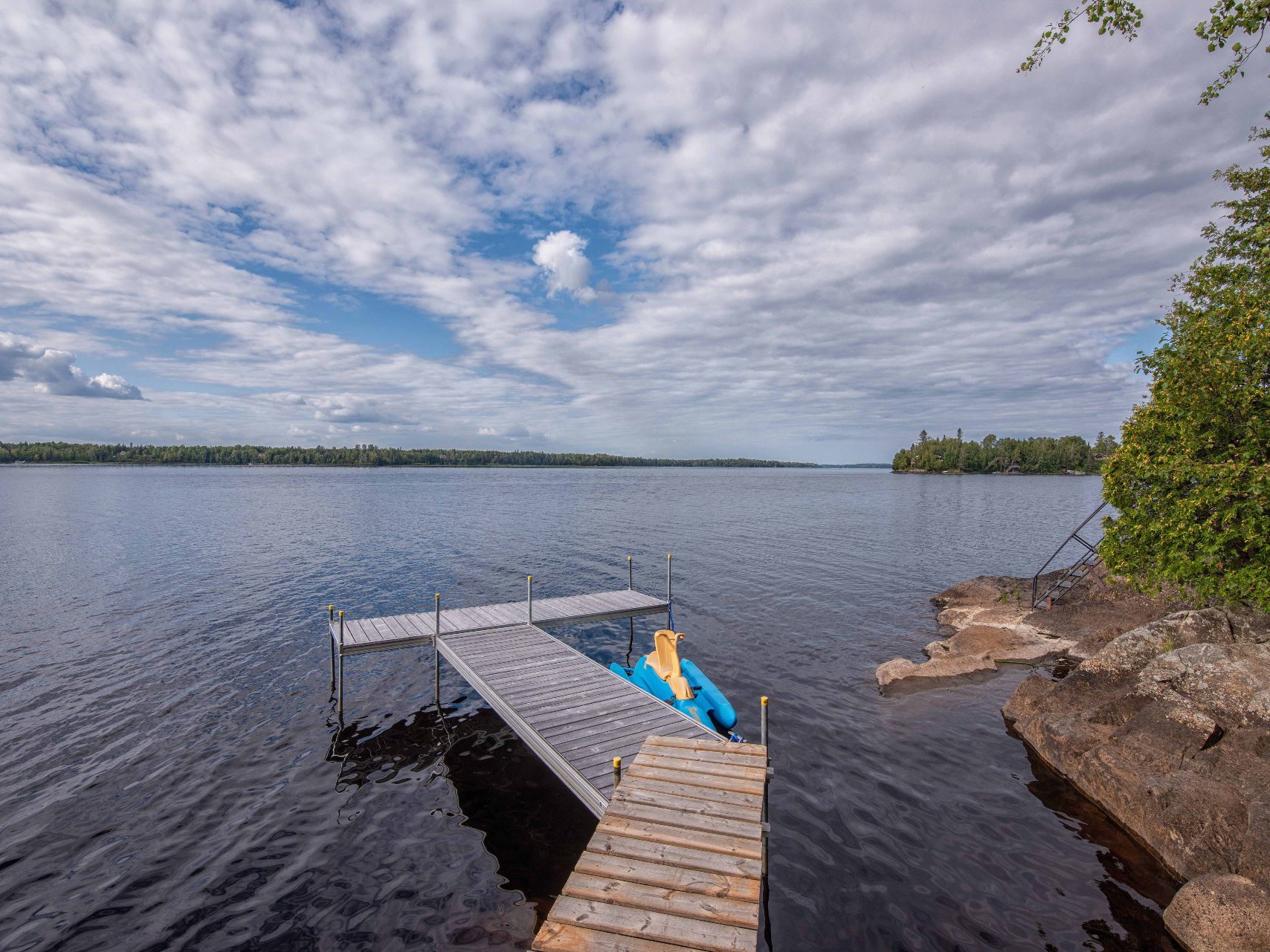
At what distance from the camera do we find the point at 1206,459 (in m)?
14.6

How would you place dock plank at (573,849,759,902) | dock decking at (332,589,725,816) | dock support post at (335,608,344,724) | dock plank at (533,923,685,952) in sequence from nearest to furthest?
1. dock plank at (533,923,685,952)
2. dock plank at (573,849,759,902)
3. dock decking at (332,589,725,816)
4. dock support post at (335,608,344,724)

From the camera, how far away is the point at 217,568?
3253 centimetres

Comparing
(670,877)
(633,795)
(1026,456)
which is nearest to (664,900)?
(670,877)

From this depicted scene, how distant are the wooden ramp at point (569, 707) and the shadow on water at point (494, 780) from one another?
3.55ft

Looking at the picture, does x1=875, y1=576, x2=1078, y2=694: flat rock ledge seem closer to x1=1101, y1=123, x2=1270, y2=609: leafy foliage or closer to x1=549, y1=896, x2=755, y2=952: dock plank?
x1=1101, y1=123, x2=1270, y2=609: leafy foliage

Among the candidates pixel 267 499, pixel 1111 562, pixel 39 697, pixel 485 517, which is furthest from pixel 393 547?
pixel 267 499

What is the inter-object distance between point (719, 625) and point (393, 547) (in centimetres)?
2721

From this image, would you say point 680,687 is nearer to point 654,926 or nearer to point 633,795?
point 633,795

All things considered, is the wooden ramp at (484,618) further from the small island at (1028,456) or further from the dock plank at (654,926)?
the small island at (1028,456)

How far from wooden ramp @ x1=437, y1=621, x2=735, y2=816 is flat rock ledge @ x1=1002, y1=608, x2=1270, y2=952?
6551mm

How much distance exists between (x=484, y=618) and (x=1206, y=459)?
20.0 meters

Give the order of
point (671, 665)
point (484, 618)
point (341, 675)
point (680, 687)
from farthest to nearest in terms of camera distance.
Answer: point (484, 618)
point (341, 675)
point (671, 665)
point (680, 687)

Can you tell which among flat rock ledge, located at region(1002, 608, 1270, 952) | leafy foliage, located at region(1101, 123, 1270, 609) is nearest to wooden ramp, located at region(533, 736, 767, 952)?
flat rock ledge, located at region(1002, 608, 1270, 952)

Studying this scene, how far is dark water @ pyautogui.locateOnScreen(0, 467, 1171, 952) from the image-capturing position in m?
8.52
